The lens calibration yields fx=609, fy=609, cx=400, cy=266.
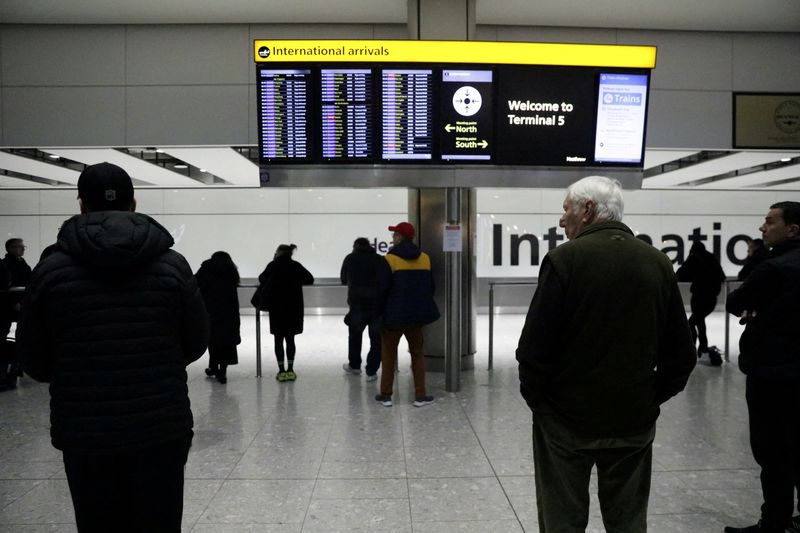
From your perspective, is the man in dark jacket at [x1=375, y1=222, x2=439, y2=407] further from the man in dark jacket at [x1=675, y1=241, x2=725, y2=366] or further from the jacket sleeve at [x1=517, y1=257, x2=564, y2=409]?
the man in dark jacket at [x1=675, y1=241, x2=725, y2=366]

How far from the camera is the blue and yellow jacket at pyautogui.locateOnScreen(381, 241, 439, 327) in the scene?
605cm

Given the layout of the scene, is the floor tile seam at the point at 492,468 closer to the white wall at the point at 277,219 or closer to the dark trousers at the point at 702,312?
the dark trousers at the point at 702,312

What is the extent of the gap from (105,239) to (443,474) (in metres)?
3.02

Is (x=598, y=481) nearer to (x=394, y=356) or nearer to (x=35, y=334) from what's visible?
(x=35, y=334)

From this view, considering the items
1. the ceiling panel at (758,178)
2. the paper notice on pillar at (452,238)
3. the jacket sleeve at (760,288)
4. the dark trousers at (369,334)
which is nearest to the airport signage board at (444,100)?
the paper notice on pillar at (452,238)

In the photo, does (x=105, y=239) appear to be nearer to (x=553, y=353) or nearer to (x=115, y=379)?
(x=115, y=379)

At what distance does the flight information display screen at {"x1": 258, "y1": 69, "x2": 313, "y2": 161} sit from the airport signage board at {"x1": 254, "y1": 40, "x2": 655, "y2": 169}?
1 cm

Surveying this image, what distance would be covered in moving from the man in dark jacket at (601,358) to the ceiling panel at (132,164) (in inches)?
346

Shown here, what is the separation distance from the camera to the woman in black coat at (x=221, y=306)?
7152mm

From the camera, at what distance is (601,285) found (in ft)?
6.86

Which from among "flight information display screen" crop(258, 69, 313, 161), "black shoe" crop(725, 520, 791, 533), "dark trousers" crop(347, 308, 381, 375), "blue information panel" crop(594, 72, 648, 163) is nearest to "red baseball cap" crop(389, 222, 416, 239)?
"flight information display screen" crop(258, 69, 313, 161)

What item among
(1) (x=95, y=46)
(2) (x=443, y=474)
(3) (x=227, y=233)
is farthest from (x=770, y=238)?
(3) (x=227, y=233)

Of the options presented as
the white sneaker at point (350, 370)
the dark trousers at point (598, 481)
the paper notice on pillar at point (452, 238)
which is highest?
the paper notice on pillar at point (452, 238)

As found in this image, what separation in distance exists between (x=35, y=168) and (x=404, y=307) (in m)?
9.45
